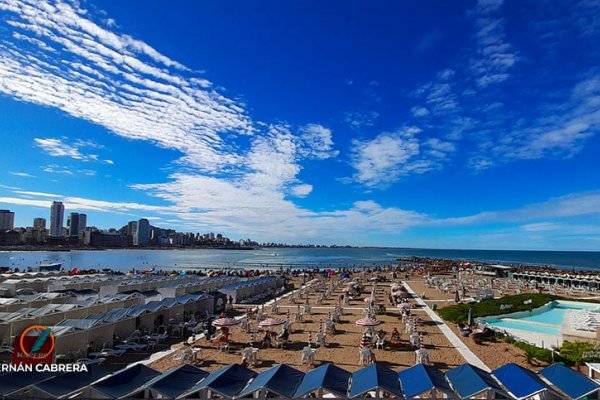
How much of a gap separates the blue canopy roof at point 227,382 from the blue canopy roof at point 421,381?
342 cm

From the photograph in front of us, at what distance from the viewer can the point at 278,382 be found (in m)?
8.34

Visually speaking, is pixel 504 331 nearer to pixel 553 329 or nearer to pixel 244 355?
pixel 553 329

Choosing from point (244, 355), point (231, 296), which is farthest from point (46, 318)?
point (231, 296)

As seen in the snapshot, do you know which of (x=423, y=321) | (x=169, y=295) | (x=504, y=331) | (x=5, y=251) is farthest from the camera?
(x=5, y=251)

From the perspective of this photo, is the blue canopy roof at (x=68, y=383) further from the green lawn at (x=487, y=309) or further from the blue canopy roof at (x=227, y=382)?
the green lawn at (x=487, y=309)

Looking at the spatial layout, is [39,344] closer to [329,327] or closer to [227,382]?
[227,382]

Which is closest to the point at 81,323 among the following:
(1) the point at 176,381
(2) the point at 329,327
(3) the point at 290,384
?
(1) the point at 176,381

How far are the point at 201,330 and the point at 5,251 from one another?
17983 cm

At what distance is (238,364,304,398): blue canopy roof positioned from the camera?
26.3 ft

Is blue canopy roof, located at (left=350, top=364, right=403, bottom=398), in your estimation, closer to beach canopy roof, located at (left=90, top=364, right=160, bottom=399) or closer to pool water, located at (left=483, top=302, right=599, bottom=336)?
beach canopy roof, located at (left=90, top=364, right=160, bottom=399)

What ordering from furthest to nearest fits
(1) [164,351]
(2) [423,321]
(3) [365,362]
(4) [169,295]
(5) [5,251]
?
(5) [5,251] → (4) [169,295] → (2) [423,321] → (1) [164,351] → (3) [365,362]

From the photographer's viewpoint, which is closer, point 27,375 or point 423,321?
point 27,375

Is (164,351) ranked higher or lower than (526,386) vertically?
lower

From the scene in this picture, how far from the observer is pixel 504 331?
18.0 metres
